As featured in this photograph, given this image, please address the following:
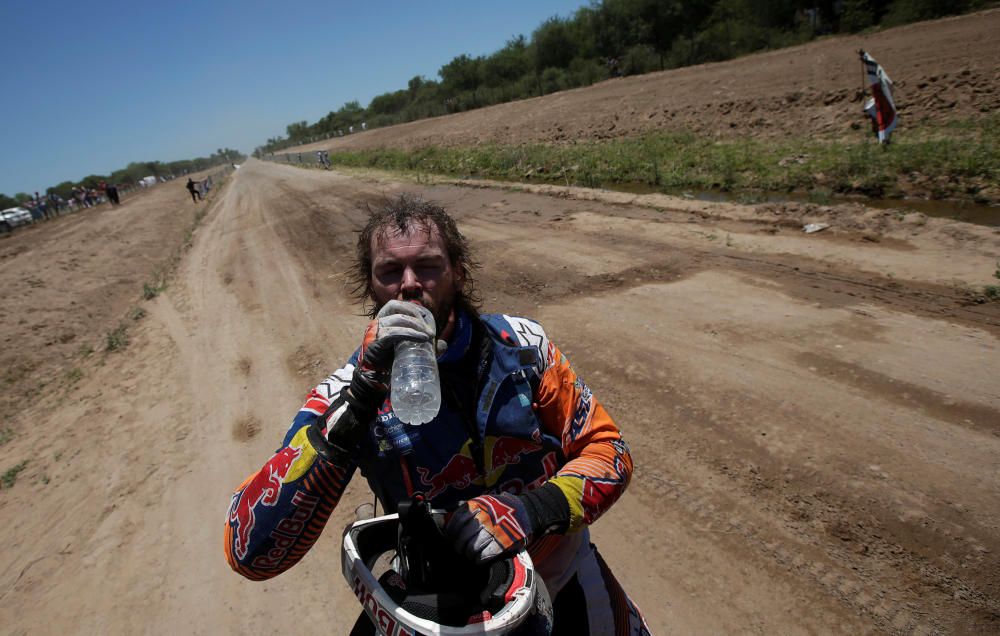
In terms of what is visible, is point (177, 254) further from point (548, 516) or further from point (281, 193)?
point (548, 516)

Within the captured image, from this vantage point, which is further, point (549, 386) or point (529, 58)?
point (529, 58)

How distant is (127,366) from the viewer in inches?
272

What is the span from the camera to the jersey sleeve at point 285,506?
5.01 ft

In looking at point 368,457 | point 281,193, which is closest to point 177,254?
point 281,193

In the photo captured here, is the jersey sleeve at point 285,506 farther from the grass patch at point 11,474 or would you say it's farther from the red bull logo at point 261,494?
the grass patch at point 11,474

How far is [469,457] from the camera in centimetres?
169

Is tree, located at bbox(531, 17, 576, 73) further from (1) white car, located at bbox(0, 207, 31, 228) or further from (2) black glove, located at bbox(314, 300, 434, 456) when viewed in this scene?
(2) black glove, located at bbox(314, 300, 434, 456)

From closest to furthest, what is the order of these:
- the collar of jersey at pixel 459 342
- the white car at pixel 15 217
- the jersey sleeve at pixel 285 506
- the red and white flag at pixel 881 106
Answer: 1. the jersey sleeve at pixel 285 506
2. the collar of jersey at pixel 459 342
3. the red and white flag at pixel 881 106
4. the white car at pixel 15 217

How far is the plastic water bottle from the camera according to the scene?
1398 millimetres

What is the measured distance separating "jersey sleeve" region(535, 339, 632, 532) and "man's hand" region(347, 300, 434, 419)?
0.58 metres

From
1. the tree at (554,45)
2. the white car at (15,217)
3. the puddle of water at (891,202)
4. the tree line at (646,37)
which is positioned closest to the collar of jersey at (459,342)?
the puddle of water at (891,202)

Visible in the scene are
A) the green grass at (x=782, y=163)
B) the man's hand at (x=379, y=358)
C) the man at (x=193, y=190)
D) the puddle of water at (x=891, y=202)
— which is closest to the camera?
the man's hand at (x=379, y=358)

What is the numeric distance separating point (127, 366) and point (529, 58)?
55.7m

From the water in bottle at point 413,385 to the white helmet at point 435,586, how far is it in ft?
0.79
